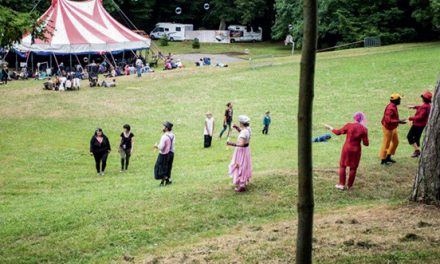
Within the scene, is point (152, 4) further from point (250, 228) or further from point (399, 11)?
point (250, 228)

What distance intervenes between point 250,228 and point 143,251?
1828 mm

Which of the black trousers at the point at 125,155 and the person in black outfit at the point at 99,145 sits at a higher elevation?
the person in black outfit at the point at 99,145

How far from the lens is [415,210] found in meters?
9.52

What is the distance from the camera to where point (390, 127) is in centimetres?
1373

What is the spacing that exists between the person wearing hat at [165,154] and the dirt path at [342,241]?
438 centimetres

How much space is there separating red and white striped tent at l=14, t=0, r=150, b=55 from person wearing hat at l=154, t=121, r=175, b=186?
2631 cm

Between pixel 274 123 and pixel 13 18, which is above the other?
pixel 13 18

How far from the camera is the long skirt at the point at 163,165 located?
45.3 feet

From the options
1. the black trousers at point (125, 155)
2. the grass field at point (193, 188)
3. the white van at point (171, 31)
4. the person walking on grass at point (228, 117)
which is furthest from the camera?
the white van at point (171, 31)

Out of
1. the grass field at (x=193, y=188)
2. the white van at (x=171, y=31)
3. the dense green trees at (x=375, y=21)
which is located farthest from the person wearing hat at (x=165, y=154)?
the white van at (x=171, y=31)

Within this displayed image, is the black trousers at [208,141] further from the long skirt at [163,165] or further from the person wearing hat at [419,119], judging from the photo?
the person wearing hat at [419,119]

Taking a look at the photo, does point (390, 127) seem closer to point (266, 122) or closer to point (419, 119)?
point (419, 119)

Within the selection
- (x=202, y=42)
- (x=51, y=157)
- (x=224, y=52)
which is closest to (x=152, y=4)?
(x=202, y=42)

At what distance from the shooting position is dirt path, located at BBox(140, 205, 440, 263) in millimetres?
7717
